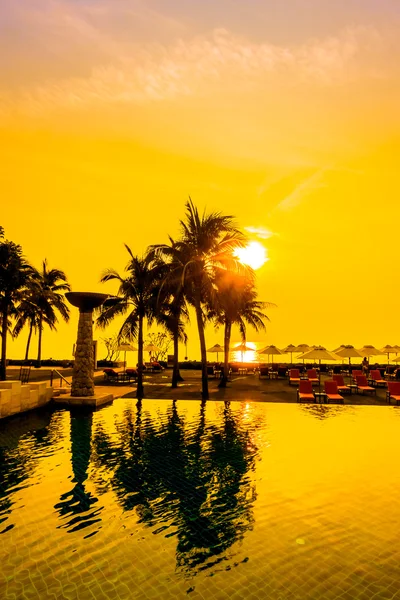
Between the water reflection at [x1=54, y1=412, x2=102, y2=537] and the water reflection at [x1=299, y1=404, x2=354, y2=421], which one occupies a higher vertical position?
the water reflection at [x1=299, y1=404, x2=354, y2=421]

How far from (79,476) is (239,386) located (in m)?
17.9

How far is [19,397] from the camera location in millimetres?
14961

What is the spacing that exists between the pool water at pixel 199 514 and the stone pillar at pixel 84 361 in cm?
497

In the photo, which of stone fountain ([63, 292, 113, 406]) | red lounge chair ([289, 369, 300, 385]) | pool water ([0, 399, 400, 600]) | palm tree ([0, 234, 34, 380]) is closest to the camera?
pool water ([0, 399, 400, 600])

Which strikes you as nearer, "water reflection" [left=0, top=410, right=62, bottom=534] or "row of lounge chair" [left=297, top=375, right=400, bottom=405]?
"water reflection" [left=0, top=410, right=62, bottom=534]

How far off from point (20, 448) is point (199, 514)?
5.97m

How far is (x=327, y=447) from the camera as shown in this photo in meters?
10.9

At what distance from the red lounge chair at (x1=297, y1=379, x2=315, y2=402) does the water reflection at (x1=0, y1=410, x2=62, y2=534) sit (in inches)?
413

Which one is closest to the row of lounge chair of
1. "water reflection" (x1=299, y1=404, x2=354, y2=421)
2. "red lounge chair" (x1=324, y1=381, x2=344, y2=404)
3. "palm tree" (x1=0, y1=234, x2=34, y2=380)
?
"red lounge chair" (x1=324, y1=381, x2=344, y2=404)

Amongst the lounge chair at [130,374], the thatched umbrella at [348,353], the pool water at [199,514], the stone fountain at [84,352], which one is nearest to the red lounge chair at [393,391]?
the pool water at [199,514]

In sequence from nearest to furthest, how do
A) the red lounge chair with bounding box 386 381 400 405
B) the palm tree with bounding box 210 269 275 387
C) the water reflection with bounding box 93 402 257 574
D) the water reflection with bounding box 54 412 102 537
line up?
1. the water reflection with bounding box 93 402 257 574
2. the water reflection with bounding box 54 412 102 537
3. the red lounge chair with bounding box 386 381 400 405
4. the palm tree with bounding box 210 269 275 387

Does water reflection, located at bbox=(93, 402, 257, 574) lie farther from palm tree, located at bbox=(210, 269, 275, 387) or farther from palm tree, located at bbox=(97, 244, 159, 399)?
palm tree, located at bbox=(210, 269, 275, 387)

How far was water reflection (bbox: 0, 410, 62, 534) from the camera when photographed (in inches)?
291

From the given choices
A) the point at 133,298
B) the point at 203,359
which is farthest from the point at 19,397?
the point at 203,359
